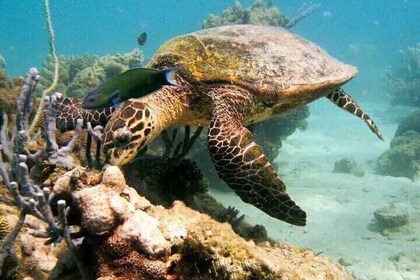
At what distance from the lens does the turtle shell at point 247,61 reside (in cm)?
430

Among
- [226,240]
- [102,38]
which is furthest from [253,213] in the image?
[102,38]

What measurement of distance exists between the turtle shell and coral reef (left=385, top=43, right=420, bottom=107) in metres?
20.9

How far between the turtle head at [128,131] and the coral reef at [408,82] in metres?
23.1

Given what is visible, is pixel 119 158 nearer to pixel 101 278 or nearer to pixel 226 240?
pixel 101 278

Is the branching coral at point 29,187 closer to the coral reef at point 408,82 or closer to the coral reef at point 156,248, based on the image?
the coral reef at point 156,248

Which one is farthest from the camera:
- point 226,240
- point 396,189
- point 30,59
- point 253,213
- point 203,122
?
point 30,59

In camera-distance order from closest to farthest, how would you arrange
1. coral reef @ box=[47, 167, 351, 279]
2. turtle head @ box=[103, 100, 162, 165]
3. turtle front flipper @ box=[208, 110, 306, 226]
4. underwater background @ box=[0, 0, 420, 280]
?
1. coral reef @ box=[47, 167, 351, 279]
2. turtle head @ box=[103, 100, 162, 165]
3. turtle front flipper @ box=[208, 110, 306, 226]
4. underwater background @ box=[0, 0, 420, 280]

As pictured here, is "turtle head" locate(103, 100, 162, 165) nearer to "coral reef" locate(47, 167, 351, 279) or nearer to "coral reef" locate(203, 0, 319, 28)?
"coral reef" locate(47, 167, 351, 279)

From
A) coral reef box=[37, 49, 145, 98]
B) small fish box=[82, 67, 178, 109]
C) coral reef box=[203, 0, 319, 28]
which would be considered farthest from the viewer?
coral reef box=[203, 0, 319, 28]

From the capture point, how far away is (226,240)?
192 centimetres

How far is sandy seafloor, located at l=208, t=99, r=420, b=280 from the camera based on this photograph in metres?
5.95

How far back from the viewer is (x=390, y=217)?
7.25 metres

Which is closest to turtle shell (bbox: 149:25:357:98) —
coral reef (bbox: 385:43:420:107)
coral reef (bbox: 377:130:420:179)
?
coral reef (bbox: 377:130:420:179)

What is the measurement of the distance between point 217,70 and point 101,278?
2928mm
